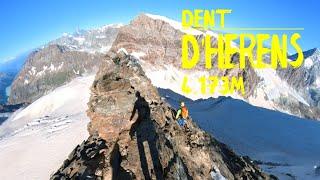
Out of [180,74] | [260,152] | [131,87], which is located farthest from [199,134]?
[180,74]

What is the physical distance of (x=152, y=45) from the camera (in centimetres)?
14825

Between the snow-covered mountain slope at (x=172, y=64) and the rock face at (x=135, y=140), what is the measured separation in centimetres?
9534

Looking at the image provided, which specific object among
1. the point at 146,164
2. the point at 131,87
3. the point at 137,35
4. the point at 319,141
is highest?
the point at 137,35

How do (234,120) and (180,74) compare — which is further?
(180,74)

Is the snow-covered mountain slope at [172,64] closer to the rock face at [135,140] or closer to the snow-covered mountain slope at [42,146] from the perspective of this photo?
the snow-covered mountain slope at [42,146]

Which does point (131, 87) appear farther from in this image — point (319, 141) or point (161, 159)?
point (319, 141)

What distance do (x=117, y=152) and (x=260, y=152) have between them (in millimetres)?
46793

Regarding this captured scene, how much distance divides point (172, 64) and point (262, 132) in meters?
64.2

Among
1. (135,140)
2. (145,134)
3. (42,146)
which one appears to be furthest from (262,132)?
(135,140)

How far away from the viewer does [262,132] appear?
8681cm

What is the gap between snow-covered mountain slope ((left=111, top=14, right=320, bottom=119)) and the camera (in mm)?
141125

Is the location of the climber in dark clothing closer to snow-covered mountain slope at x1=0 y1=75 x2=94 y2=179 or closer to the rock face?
the rock face

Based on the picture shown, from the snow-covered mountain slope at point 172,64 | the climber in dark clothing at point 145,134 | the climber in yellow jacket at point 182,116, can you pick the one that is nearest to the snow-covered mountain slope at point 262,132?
the climber in yellow jacket at point 182,116

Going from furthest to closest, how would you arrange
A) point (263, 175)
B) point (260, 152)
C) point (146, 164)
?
point (260, 152) < point (263, 175) < point (146, 164)
